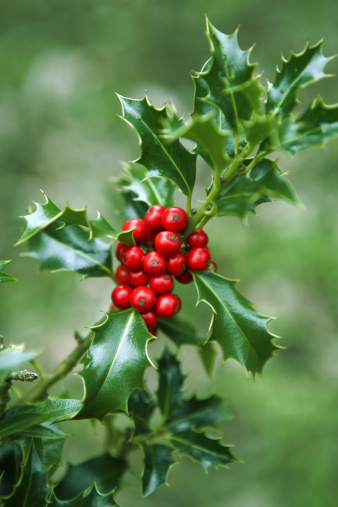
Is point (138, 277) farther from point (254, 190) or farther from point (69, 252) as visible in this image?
point (254, 190)

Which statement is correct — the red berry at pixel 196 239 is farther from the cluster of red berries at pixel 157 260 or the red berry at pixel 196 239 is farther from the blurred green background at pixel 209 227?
the blurred green background at pixel 209 227

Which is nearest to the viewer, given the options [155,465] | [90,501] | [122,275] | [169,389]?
[90,501]

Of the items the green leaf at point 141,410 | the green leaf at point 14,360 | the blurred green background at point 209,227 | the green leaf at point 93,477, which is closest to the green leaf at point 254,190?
the green leaf at point 14,360

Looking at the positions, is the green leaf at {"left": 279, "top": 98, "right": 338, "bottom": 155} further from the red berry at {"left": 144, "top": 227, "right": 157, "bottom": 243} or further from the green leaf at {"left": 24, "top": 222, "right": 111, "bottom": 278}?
the green leaf at {"left": 24, "top": 222, "right": 111, "bottom": 278}

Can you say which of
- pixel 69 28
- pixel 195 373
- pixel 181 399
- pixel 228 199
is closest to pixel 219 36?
pixel 228 199

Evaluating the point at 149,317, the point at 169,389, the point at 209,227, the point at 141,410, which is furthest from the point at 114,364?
the point at 209,227

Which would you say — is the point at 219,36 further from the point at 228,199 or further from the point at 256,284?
the point at 256,284
